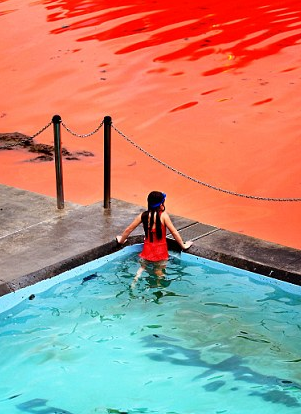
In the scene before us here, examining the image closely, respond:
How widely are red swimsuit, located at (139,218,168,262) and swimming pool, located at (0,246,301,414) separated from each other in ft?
0.60

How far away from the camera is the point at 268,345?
6832mm

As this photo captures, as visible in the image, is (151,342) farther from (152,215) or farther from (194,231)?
(194,231)

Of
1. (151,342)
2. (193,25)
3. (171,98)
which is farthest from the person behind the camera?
(193,25)

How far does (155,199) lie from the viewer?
7.89 metres

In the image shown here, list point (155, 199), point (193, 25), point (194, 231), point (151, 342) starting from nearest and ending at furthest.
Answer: point (151, 342) < point (155, 199) < point (194, 231) < point (193, 25)

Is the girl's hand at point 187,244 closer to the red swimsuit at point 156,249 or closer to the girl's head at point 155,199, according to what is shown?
the red swimsuit at point 156,249

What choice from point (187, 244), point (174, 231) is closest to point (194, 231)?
point (187, 244)

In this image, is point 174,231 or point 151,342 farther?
point 174,231

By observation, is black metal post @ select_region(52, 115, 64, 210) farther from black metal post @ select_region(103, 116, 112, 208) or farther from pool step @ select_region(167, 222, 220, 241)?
pool step @ select_region(167, 222, 220, 241)

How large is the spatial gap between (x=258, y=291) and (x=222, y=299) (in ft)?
1.22

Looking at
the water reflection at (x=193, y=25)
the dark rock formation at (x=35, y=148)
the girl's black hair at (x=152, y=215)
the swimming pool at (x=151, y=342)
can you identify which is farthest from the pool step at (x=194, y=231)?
the water reflection at (x=193, y=25)

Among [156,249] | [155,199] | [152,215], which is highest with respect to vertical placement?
[155,199]

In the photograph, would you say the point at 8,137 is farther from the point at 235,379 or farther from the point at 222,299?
the point at 235,379

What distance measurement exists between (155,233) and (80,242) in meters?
0.85
